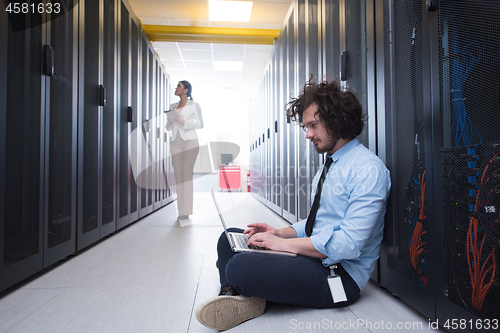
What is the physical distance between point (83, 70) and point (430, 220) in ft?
7.53

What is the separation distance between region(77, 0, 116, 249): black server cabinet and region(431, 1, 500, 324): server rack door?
2.13 metres

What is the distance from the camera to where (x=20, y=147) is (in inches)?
57.1

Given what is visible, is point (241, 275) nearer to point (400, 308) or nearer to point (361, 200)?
point (361, 200)

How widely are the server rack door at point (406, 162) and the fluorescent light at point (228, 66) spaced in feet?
16.6

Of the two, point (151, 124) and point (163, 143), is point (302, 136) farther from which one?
point (163, 143)

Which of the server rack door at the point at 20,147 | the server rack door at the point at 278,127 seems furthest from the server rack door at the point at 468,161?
the server rack door at the point at 278,127

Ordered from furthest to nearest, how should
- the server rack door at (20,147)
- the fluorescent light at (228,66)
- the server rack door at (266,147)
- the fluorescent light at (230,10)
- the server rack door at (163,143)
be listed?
1. the fluorescent light at (228,66)
2. the server rack door at (163,143)
3. the server rack door at (266,147)
4. the fluorescent light at (230,10)
5. the server rack door at (20,147)

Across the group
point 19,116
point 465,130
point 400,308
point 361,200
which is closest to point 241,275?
point 361,200

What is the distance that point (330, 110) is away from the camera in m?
1.20

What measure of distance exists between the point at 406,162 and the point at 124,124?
108 inches

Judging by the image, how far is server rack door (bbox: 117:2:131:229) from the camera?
9.72 feet

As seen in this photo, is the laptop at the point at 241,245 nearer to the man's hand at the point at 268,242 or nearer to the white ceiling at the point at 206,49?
the man's hand at the point at 268,242

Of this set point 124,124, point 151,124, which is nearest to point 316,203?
point 124,124

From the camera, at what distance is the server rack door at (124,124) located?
2.96m
